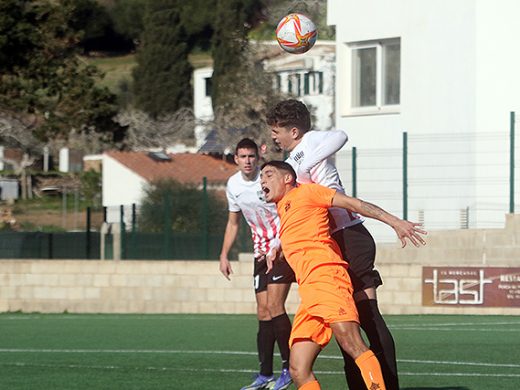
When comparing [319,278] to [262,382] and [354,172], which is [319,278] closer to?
[262,382]

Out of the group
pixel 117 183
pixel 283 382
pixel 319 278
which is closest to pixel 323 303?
pixel 319 278

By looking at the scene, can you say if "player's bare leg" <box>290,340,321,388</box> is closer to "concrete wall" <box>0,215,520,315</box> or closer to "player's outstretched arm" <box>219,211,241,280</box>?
"player's outstretched arm" <box>219,211,241,280</box>

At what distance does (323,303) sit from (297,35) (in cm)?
334

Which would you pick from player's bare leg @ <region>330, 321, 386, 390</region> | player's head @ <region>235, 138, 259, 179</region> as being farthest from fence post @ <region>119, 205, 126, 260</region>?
A: player's bare leg @ <region>330, 321, 386, 390</region>

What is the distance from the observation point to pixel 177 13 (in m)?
90.8

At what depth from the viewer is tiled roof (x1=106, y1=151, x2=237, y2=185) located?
53.5 meters

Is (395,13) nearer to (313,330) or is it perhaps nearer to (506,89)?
(506,89)

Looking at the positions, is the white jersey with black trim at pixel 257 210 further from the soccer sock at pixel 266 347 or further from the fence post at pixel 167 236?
the fence post at pixel 167 236

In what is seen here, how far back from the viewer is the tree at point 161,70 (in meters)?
84.6

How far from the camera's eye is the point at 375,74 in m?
27.7

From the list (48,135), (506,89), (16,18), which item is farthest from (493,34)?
(48,135)

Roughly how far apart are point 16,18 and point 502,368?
2915cm

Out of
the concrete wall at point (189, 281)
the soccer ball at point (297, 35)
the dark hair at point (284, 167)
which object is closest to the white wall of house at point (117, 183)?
the concrete wall at point (189, 281)

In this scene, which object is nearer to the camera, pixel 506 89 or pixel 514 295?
pixel 514 295
